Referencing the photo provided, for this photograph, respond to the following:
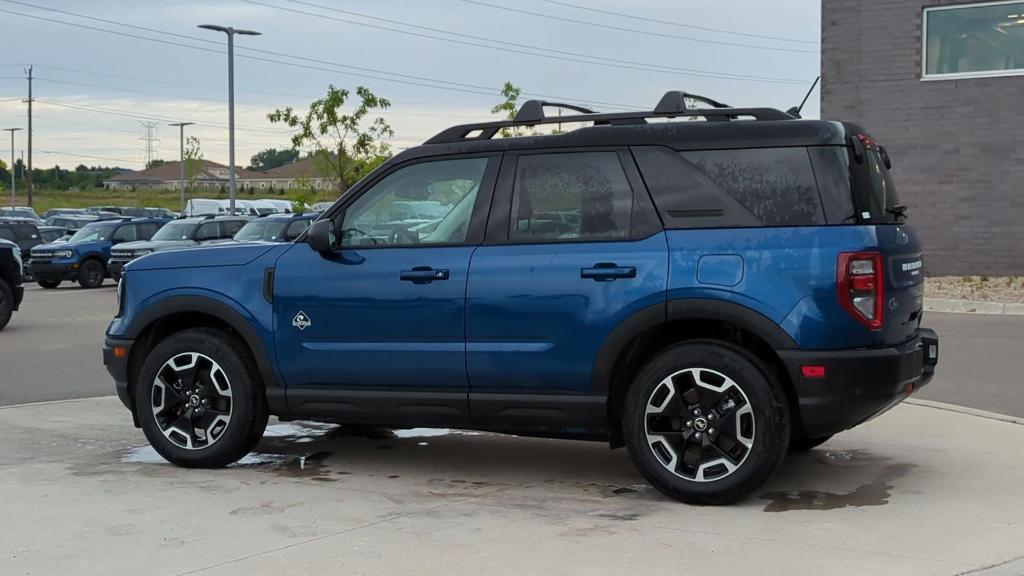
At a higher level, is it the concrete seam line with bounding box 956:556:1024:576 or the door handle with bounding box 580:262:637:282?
the door handle with bounding box 580:262:637:282

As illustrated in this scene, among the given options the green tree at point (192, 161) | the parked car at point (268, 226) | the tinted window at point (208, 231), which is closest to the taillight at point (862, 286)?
the parked car at point (268, 226)

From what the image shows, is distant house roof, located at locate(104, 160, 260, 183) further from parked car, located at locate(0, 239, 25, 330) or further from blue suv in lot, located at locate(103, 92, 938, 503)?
blue suv in lot, located at locate(103, 92, 938, 503)

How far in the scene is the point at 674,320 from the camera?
6.53m

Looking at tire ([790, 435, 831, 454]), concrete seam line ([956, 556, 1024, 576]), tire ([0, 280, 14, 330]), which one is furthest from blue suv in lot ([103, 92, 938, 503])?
tire ([0, 280, 14, 330])

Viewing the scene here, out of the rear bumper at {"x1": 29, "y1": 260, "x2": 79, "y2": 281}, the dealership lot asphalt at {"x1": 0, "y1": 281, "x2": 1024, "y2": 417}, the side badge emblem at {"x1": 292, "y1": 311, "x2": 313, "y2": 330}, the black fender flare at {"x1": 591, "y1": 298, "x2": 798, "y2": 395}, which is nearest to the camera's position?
the black fender flare at {"x1": 591, "y1": 298, "x2": 798, "y2": 395}

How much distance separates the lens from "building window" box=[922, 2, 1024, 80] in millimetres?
21812

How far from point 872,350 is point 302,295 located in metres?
3.09

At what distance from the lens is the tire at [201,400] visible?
7422mm

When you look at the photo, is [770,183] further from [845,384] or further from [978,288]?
[978,288]

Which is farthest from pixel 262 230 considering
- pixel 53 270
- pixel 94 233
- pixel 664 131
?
pixel 664 131

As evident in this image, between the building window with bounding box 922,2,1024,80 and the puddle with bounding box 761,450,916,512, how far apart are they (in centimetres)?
1602

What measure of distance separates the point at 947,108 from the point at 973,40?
1274mm

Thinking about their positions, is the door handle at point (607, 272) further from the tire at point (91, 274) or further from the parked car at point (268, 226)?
the tire at point (91, 274)

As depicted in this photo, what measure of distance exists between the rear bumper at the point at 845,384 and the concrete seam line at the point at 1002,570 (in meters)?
1.15
